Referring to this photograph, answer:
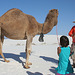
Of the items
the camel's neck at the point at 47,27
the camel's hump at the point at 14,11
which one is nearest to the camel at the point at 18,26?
the camel's hump at the point at 14,11

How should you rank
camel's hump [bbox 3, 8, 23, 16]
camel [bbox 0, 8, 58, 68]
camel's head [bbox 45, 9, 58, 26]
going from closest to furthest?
camel [bbox 0, 8, 58, 68], camel's hump [bbox 3, 8, 23, 16], camel's head [bbox 45, 9, 58, 26]

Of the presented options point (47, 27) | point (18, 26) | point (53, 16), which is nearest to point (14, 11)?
point (18, 26)

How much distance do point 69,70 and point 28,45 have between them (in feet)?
9.10

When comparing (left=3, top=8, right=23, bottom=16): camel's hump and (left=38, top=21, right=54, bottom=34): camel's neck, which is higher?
(left=3, top=8, right=23, bottom=16): camel's hump

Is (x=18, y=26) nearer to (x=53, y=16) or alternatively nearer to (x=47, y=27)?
(x=47, y=27)

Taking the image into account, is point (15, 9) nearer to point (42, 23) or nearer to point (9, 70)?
point (42, 23)

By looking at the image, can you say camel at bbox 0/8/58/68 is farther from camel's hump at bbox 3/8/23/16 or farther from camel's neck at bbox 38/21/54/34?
camel's neck at bbox 38/21/54/34

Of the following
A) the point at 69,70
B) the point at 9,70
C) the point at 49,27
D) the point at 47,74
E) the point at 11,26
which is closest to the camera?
the point at 69,70

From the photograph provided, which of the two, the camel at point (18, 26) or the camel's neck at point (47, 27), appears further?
the camel's neck at point (47, 27)

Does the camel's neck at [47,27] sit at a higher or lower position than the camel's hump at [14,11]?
lower

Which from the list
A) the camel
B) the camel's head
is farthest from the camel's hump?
the camel's head

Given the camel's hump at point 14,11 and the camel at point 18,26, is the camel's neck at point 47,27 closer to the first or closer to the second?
the camel at point 18,26

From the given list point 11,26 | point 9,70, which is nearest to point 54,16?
point 11,26

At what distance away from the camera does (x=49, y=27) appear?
608 centimetres
